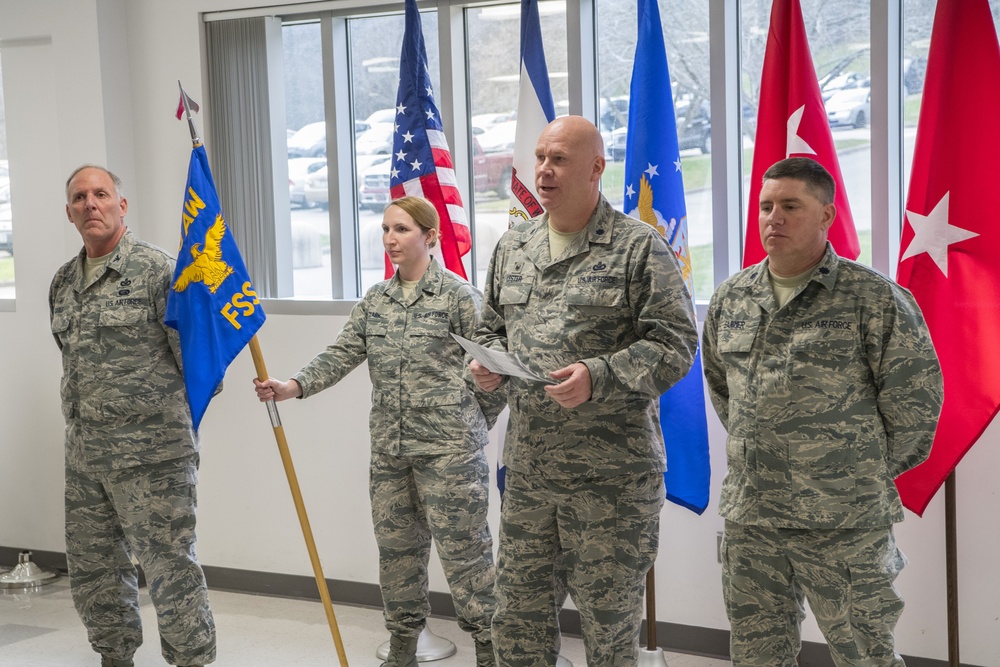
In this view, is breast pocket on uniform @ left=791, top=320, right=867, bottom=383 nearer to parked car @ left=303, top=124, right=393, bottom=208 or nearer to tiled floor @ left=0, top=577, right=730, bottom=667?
tiled floor @ left=0, top=577, right=730, bottom=667

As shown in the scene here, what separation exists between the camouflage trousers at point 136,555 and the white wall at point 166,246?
1.08 metres

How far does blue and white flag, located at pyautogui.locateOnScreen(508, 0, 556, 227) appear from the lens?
12.4ft

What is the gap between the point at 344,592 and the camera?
4574mm

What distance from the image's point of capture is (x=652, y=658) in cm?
367

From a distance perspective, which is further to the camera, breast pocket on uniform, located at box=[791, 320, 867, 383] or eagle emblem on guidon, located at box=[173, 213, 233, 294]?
eagle emblem on guidon, located at box=[173, 213, 233, 294]

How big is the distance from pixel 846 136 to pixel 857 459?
5.52ft

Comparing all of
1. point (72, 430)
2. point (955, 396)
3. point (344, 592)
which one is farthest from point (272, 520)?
point (955, 396)

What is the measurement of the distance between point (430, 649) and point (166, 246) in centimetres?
217

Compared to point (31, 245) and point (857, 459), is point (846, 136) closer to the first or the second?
point (857, 459)

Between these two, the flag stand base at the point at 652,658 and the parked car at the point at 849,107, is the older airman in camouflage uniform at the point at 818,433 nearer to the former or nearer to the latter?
the flag stand base at the point at 652,658

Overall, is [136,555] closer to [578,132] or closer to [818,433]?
[578,132]

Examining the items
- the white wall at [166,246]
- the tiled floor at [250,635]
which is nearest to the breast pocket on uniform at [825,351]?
the tiled floor at [250,635]

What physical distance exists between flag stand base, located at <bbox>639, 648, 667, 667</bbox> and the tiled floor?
0.11 metres

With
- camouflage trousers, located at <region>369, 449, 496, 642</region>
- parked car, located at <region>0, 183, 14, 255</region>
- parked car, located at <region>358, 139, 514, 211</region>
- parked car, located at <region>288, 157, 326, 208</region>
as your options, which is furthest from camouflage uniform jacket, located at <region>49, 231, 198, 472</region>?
parked car, located at <region>0, 183, 14, 255</region>
